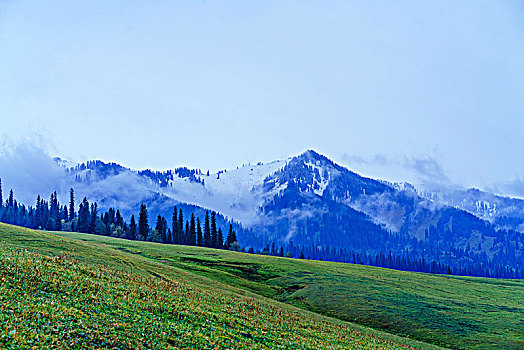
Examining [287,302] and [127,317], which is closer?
[127,317]

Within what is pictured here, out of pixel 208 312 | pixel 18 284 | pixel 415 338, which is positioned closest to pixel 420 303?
pixel 415 338

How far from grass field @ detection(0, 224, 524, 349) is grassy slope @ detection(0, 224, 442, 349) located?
0.62 ft

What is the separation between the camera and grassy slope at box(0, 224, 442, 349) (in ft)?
80.6

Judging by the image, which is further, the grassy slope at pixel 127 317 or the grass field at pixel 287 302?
the grass field at pixel 287 302

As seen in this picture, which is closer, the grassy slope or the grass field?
the grassy slope

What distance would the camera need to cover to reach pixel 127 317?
97.1 feet

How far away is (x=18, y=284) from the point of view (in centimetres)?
3119

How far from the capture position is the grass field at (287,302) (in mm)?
34156

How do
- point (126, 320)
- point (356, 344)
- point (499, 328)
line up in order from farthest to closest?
point (499, 328), point (356, 344), point (126, 320)

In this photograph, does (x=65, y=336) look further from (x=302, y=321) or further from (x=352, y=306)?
(x=352, y=306)

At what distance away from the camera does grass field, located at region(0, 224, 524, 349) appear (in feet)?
112

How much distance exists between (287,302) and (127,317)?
4612cm

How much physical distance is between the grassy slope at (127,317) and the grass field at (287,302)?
0.19 metres

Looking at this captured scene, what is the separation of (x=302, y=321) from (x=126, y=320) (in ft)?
79.8
